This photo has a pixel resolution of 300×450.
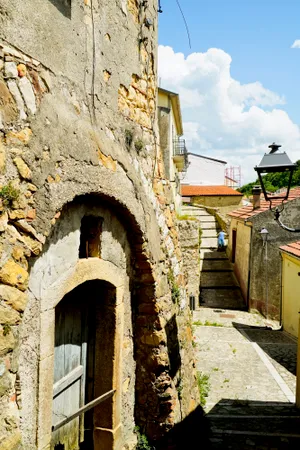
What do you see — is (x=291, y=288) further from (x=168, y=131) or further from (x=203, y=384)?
(x=168, y=131)

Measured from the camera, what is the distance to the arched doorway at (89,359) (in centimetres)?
358

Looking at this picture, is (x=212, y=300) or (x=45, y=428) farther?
(x=212, y=300)

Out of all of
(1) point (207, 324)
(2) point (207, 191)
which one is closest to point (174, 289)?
(1) point (207, 324)

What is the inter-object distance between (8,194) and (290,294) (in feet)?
39.2

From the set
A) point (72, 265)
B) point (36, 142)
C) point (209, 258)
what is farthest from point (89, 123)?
point (209, 258)

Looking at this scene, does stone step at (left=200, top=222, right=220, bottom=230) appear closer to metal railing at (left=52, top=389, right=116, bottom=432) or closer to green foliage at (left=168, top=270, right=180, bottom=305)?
green foliage at (left=168, top=270, right=180, bottom=305)

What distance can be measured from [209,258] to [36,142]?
65.3ft

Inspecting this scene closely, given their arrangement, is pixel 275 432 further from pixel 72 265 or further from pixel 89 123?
pixel 89 123

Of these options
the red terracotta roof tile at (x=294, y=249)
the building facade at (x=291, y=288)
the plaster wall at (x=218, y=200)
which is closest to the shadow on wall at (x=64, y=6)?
the red terracotta roof tile at (x=294, y=249)

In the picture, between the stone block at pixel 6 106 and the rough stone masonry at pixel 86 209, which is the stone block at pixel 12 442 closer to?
the rough stone masonry at pixel 86 209

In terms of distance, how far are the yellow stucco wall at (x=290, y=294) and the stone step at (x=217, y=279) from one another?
16.7 feet

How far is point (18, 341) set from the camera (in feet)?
8.07

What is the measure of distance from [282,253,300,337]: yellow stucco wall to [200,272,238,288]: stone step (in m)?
5.09

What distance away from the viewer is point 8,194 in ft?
7.70
